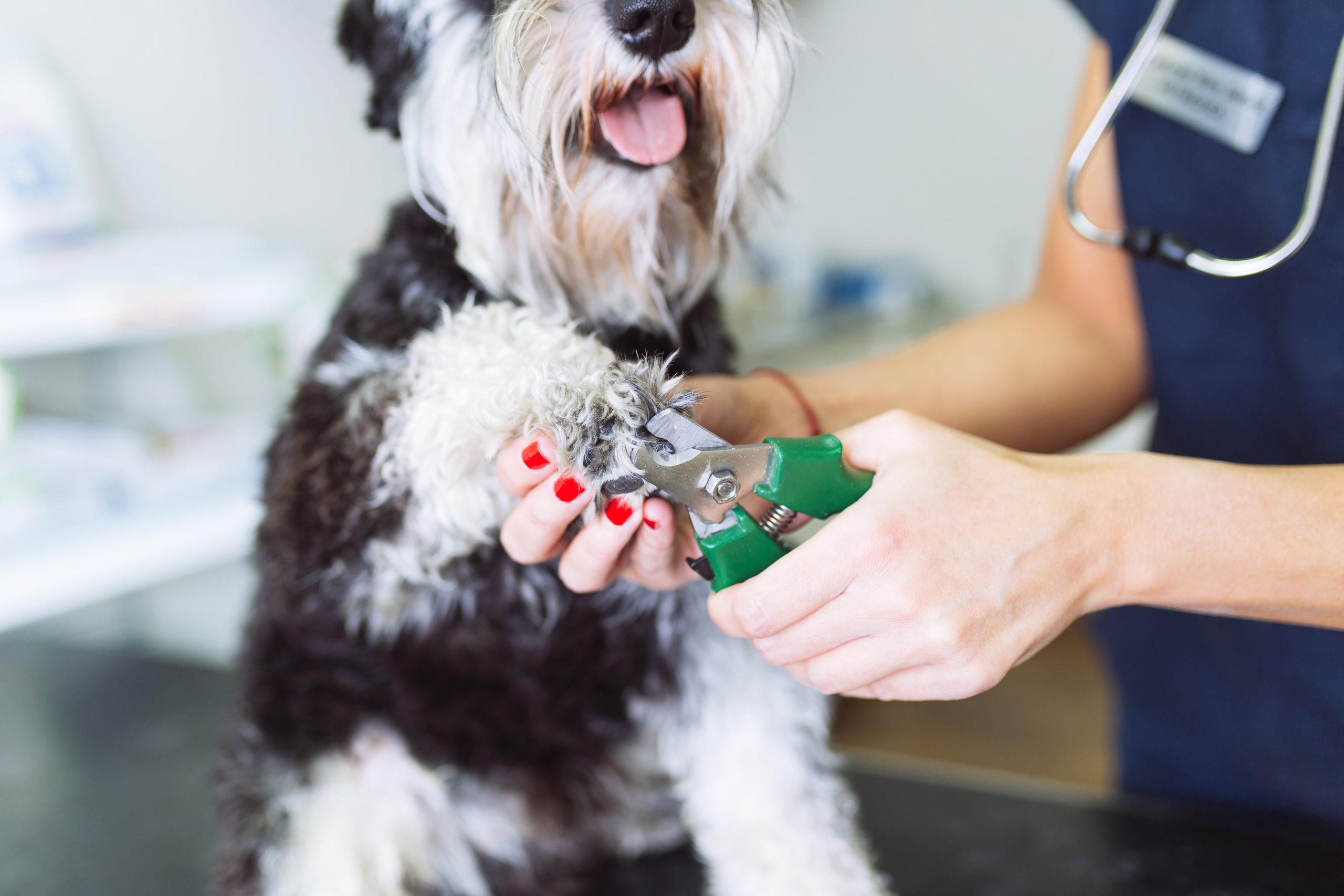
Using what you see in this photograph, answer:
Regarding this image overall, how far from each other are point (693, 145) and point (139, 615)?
5.84 feet

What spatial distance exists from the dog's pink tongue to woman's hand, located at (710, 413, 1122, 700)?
35 cm

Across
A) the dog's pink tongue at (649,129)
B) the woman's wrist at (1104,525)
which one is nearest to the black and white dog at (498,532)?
the dog's pink tongue at (649,129)

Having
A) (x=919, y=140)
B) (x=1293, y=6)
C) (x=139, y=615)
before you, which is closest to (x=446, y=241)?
(x=1293, y=6)

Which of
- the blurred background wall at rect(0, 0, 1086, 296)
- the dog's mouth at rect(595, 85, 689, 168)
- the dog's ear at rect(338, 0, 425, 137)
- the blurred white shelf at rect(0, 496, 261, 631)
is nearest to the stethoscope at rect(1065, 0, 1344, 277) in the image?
the dog's mouth at rect(595, 85, 689, 168)

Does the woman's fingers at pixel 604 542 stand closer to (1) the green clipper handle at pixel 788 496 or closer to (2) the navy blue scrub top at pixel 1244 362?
(1) the green clipper handle at pixel 788 496

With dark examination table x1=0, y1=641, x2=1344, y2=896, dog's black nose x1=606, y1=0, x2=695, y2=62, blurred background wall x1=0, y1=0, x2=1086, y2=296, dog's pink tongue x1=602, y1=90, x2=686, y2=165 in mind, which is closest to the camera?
dog's black nose x1=606, y1=0, x2=695, y2=62

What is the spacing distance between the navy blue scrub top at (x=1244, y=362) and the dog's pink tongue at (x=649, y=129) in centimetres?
58

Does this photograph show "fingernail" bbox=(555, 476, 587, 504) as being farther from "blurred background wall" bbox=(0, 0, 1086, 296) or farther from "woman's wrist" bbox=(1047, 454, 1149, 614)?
"blurred background wall" bbox=(0, 0, 1086, 296)

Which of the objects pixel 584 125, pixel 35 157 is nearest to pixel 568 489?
pixel 584 125

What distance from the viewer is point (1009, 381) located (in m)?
1.10

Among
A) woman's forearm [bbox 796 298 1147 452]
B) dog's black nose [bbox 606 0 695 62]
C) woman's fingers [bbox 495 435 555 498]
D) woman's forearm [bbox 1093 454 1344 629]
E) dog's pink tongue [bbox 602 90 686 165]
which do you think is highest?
dog's black nose [bbox 606 0 695 62]

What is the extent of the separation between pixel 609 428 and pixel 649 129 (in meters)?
0.33

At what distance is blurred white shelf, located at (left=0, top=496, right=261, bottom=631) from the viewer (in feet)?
4.29

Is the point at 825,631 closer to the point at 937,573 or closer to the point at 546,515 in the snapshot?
the point at 937,573
